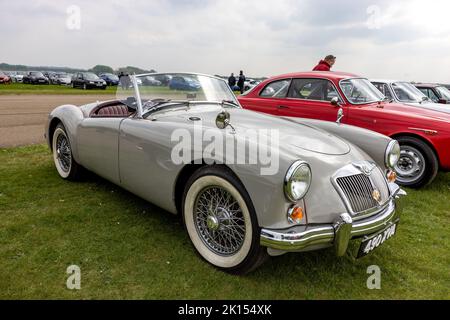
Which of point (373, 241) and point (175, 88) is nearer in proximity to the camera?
point (373, 241)

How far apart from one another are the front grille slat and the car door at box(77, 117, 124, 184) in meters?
2.11

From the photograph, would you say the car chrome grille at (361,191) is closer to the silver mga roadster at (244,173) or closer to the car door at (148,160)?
the silver mga roadster at (244,173)

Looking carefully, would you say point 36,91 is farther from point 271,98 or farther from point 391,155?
point 391,155

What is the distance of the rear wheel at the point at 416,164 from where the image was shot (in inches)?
185

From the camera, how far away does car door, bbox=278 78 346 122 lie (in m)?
5.53

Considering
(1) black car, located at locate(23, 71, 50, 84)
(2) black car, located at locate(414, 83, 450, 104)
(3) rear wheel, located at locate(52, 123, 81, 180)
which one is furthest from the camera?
(1) black car, located at locate(23, 71, 50, 84)

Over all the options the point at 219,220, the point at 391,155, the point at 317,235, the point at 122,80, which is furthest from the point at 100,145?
the point at 391,155

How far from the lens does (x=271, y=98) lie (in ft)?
20.3

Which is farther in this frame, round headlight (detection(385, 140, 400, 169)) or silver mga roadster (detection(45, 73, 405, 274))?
round headlight (detection(385, 140, 400, 169))

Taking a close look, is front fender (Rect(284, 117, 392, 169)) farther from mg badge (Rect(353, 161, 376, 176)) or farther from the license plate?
the license plate

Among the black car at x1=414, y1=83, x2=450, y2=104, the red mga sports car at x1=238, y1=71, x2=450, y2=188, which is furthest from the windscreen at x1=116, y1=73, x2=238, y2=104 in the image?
the black car at x1=414, y1=83, x2=450, y2=104

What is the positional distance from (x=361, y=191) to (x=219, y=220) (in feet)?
3.45

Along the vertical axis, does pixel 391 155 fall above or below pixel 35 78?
below
